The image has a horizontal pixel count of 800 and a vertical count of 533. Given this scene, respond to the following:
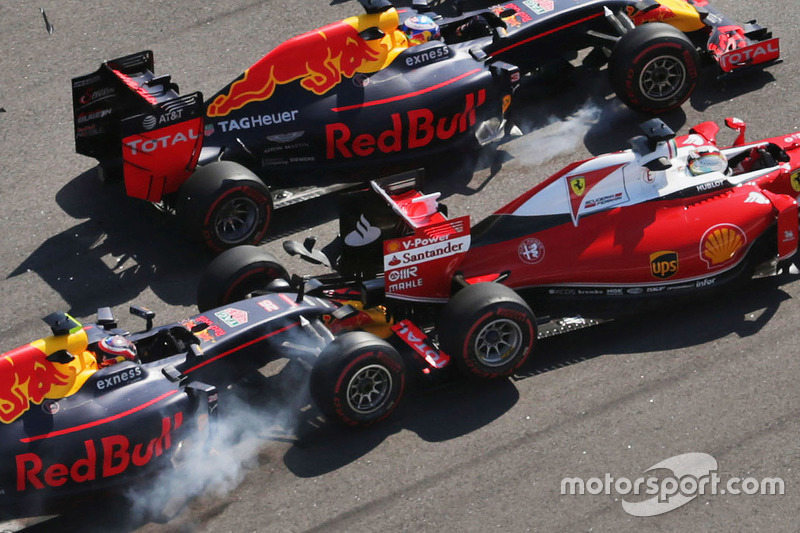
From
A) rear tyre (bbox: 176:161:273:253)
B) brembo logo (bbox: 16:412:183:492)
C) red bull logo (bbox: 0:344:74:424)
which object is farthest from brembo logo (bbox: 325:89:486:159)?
red bull logo (bbox: 0:344:74:424)

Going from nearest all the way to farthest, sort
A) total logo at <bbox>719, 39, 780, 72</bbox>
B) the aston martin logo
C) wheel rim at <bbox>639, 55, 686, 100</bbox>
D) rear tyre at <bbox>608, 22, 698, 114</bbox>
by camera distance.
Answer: the aston martin logo
rear tyre at <bbox>608, 22, 698, 114</bbox>
wheel rim at <bbox>639, 55, 686, 100</bbox>
total logo at <bbox>719, 39, 780, 72</bbox>

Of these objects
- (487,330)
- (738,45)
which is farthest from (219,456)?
(738,45)

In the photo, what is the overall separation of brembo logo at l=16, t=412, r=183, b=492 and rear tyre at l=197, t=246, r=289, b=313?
1.71 metres

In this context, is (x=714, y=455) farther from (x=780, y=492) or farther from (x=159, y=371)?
(x=159, y=371)

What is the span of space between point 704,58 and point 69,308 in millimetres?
8301

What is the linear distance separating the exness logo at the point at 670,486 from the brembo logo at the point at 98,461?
Result: 3.26 metres

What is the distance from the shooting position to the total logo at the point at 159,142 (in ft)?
41.8

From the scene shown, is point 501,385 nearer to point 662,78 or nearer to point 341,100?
point 341,100

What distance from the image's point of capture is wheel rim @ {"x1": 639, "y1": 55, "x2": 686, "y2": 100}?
14.4 meters

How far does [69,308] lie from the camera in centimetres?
1261

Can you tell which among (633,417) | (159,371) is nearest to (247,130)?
(159,371)

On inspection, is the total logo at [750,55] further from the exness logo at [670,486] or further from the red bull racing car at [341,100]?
the exness logo at [670,486]

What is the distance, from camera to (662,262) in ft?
38.1

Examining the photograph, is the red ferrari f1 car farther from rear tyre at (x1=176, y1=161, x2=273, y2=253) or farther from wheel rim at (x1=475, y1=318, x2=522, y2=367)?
rear tyre at (x1=176, y1=161, x2=273, y2=253)
